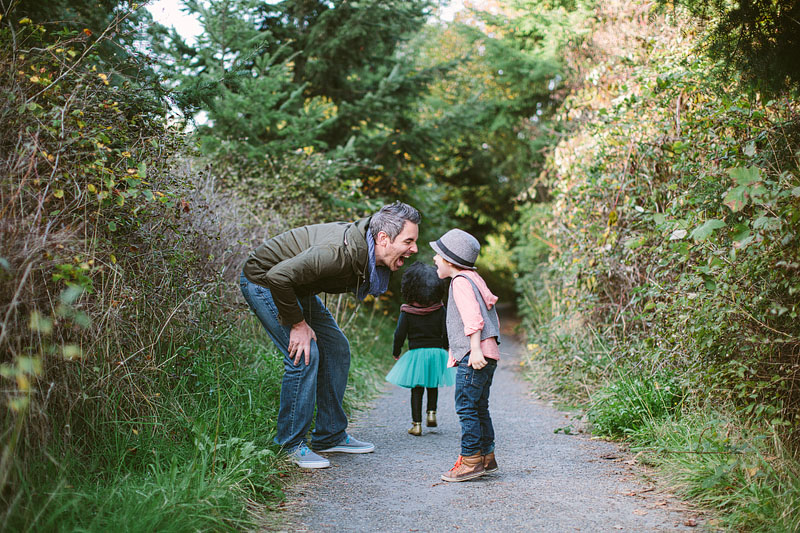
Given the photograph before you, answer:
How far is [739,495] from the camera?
3092mm

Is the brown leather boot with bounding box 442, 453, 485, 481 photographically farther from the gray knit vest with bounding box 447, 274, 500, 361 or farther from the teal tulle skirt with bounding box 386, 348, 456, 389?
the teal tulle skirt with bounding box 386, 348, 456, 389

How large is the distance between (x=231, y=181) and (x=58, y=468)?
4.79 m

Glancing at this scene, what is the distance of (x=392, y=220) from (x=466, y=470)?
1640mm

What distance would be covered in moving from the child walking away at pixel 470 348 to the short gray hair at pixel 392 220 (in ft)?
0.97

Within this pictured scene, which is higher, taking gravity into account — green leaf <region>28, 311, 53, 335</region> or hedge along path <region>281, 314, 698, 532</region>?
green leaf <region>28, 311, 53, 335</region>

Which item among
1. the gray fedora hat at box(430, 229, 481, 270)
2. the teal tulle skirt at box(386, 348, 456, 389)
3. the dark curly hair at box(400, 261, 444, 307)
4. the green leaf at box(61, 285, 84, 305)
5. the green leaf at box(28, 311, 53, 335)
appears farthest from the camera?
the dark curly hair at box(400, 261, 444, 307)

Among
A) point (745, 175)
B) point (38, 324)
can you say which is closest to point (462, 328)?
point (745, 175)

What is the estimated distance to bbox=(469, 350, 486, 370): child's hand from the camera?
3801 mm

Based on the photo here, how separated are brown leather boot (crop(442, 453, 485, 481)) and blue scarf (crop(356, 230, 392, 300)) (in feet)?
3.94

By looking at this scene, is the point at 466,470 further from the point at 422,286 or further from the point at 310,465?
the point at 422,286

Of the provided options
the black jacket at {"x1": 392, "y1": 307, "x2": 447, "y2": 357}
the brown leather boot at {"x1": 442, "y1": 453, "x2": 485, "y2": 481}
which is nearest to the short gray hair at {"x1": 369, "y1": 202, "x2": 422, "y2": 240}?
the brown leather boot at {"x1": 442, "y1": 453, "x2": 485, "y2": 481}

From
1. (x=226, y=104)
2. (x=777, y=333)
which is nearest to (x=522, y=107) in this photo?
(x=226, y=104)

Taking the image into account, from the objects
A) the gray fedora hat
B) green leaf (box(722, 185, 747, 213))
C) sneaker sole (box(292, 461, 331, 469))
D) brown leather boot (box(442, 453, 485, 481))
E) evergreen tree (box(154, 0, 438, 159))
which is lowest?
sneaker sole (box(292, 461, 331, 469))

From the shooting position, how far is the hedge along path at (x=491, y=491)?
3160mm
